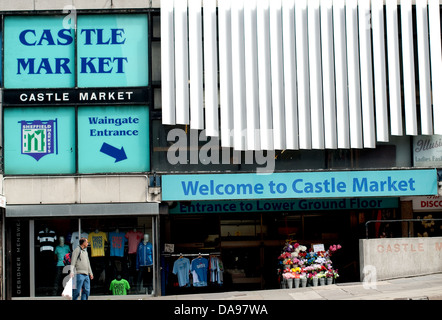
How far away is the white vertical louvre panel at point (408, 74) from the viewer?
2014 cm

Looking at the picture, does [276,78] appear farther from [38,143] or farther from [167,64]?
[38,143]

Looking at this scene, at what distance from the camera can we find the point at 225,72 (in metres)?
19.8

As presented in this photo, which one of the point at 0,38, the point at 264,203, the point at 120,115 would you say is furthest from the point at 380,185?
the point at 0,38

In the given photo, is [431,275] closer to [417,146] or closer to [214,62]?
[417,146]

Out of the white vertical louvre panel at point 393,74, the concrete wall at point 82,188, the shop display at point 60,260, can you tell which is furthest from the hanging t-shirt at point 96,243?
the white vertical louvre panel at point 393,74

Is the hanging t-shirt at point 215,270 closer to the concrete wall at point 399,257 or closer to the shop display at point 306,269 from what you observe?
the shop display at point 306,269

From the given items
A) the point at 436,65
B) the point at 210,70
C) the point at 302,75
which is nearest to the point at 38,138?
the point at 210,70

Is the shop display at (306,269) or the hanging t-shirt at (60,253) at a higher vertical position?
the hanging t-shirt at (60,253)

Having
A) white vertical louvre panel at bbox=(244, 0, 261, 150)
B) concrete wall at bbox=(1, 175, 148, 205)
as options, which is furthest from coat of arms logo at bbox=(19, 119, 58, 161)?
white vertical louvre panel at bbox=(244, 0, 261, 150)

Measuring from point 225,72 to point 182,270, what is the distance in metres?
5.92

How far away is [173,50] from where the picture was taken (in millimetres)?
19844

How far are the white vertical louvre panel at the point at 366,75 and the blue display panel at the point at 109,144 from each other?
6177mm

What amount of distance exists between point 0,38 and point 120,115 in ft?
13.2

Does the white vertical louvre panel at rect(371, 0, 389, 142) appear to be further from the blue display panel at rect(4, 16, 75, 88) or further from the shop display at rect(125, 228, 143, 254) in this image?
the blue display panel at rect(4, 16, 75, 88)
